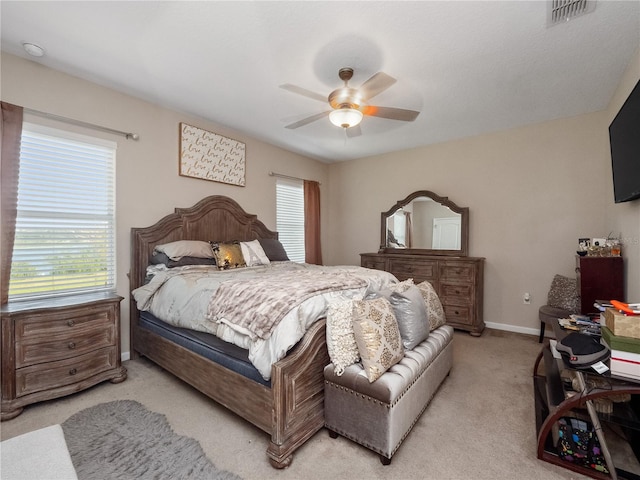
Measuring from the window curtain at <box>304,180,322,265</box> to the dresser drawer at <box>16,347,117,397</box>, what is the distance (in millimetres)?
3209

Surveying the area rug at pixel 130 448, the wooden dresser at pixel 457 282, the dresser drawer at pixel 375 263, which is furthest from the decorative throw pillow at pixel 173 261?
the wooden dresser at pixel 457 282

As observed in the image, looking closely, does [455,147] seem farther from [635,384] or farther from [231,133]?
[635,384]

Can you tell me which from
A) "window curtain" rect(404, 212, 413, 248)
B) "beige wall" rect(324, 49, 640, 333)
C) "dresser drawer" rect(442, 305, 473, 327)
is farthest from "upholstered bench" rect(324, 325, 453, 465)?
"window curtain" rect(404, 212, 413, 248)

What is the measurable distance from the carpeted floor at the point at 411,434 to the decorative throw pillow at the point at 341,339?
0.51 m

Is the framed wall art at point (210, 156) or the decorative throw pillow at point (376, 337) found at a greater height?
the framed wall art at point (210, 156)

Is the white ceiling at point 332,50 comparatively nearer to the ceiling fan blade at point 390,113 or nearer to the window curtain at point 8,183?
the ceiling fan blade at point 390,113

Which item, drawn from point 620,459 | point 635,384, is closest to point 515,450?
point 620,459

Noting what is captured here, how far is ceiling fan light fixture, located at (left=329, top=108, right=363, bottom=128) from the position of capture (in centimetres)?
233

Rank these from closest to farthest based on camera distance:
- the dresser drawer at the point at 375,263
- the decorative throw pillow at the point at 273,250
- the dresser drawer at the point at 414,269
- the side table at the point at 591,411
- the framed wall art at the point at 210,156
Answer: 1. the side table at the point at 591,411
2. the framed wall art at the point at 210,156
3. the decorative throw pillow at the point at 273,250
4. the dresser drawer at the point at 414,269
5. the dresser drawer at the point at 375,263

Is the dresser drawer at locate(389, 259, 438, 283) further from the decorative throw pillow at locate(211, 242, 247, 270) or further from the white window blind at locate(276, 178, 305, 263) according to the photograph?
the decorative throw pillow at locate(211, 242, 247, 270)

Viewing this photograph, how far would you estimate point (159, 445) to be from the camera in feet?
5.73

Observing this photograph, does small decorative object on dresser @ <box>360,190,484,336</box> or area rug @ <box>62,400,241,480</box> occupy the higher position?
A: small decorative object on dresser @ <box>360,190,484,336</box>

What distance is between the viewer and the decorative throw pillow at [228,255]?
10.5 feet

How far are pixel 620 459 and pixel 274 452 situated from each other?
1.89 meters
